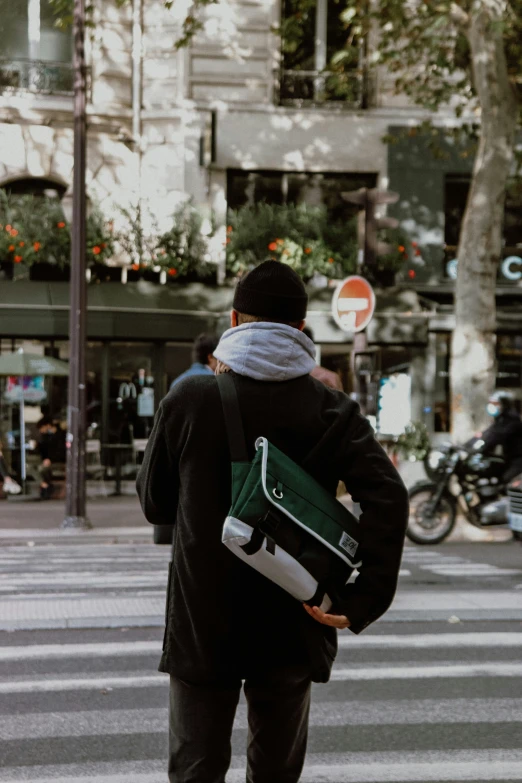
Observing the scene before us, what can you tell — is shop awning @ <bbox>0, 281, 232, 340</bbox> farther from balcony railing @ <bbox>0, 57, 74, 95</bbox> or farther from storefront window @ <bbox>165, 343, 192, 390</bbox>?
balcony railing @ <bbox>0, 57, 74, 95</bbox>

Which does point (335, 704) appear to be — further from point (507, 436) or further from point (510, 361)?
point (510, 361)

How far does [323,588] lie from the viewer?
8.93 ft

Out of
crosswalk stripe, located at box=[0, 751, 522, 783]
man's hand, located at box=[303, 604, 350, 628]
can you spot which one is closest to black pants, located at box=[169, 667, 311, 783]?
man's hand, located at box=[303, 604, 350, 628]

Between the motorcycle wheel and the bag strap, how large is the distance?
1022 centimetres

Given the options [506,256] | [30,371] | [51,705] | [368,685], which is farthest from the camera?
[506,256]

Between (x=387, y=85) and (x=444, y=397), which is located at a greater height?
(x=387, y=85)

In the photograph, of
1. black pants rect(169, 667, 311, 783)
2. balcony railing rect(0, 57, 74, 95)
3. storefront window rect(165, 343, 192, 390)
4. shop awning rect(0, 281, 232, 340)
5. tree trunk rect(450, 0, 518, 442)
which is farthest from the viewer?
balcony railing rect(0, 57, 74, 95)

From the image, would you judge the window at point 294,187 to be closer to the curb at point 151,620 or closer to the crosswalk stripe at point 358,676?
the curb at point 151,620

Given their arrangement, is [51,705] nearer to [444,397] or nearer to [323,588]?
[323,588]

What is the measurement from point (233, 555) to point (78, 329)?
464 inches

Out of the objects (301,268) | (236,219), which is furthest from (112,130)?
(301,268)

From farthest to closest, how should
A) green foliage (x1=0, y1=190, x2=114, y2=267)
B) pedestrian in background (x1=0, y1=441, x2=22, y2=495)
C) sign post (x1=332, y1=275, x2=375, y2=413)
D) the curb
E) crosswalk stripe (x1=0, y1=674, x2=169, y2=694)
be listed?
green foliage (x1=0, y1=190, x2=114, y2=267) < pedestrian in background (x1=0, y1=441, x2=22, y2=495) < sign post (x1=332, y1=275, x2=375, y2=413) < the curb < crosswalk stripe (x1=0, y1=674, x2=169, y2=694)

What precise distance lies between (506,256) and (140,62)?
7561mm

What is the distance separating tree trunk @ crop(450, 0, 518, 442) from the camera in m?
14.3
